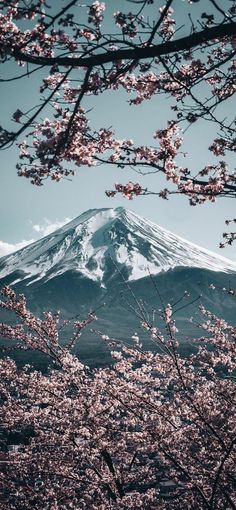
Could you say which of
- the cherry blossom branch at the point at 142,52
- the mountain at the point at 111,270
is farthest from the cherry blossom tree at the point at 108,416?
the mountain at the point at 111,270

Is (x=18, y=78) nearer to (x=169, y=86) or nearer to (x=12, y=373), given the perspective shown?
(x=169, y=86)

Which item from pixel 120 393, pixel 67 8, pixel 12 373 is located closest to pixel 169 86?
pixel 67 8

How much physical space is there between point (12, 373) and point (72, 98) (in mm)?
5595

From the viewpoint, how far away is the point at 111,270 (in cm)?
14375

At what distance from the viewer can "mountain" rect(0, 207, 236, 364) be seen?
11419 centimetres

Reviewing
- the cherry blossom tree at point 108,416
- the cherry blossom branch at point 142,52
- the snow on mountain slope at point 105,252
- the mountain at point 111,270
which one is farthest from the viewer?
the snow on mountain slope at point 105,252

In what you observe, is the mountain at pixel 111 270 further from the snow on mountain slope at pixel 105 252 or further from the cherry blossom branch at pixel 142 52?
the cherry blossom branch at pixel 142 52

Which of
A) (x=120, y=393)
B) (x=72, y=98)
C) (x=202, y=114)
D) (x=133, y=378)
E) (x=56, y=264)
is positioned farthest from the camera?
(x=56, y=264)

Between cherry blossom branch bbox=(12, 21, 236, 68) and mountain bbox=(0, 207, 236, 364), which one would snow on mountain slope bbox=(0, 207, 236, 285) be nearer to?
mountain bbox=(0, 207, 236, 364)

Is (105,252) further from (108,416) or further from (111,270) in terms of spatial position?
(108,416)

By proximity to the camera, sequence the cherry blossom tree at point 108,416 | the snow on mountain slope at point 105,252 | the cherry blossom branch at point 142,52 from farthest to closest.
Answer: the snow on mountain slope at point 105,252, the cherry blossom tree at point 108,416, the cherry blossom branch at point 142,52

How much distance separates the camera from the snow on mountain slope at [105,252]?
140875mm

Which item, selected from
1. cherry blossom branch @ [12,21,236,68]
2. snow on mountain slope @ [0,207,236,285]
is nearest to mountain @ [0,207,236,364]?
snow on mountain slope @ [0,207,236,285]

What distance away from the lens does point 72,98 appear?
3.84m
